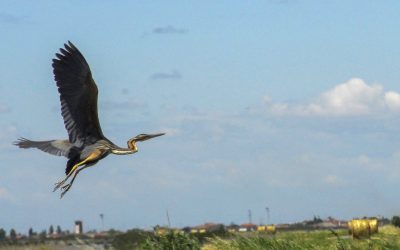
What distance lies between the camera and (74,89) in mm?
21141

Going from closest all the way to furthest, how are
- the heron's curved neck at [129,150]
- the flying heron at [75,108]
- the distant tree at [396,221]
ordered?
1. the heron's curved neck at [129,150]
2. the flying heron at [75,108]
3. the distant tree at [396,221]

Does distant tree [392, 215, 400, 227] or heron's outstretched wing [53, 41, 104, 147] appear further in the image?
distant tree [392, 215, 400, 227]

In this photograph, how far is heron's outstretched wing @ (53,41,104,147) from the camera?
20766mm

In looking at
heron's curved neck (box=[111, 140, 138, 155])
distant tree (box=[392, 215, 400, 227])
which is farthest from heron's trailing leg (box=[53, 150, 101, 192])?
distant tree (box=[392, 215, 400, 227])

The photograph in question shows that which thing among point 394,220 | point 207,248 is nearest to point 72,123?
point 207,248

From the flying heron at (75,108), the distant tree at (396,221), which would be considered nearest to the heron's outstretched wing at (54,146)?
the flying heron at (75,108)

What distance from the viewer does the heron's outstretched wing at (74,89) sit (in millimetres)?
20766

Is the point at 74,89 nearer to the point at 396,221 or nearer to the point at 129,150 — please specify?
the point at 129,150

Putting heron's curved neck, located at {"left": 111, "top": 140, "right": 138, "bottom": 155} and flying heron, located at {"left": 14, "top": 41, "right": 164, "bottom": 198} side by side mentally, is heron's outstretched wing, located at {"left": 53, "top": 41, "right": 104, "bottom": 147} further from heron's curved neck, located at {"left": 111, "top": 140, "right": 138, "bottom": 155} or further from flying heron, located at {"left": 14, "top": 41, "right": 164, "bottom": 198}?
heron's curved neck, located at {"left": 111, "top": 140, "right": 138, "bottom": 155}

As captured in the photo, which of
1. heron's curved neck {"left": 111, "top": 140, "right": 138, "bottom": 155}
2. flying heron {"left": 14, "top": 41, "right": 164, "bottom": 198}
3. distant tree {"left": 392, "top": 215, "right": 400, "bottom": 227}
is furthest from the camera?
distant tree {"left": 392, "top": 215, "right": 400, "bottom": 227}

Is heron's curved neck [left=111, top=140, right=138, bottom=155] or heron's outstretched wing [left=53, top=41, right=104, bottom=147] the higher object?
heron's outstretched wing [left=53, top=41, right=104, bottom=147]

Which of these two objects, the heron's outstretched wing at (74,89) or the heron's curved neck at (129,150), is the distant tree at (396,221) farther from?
the heron's curved neck at (129,150)

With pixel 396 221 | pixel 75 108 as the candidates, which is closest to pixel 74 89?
pixel 75 108

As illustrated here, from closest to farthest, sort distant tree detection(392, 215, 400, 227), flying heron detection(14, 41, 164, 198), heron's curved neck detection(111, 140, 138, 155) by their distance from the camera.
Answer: heron's curved neck detection(111, 140, 138, 155) → flying heron detection(14, 41, 164, 198) → distant tree detection(392, 215, 400, 227)
